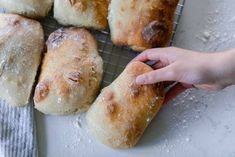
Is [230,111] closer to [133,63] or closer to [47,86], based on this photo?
[133,63]

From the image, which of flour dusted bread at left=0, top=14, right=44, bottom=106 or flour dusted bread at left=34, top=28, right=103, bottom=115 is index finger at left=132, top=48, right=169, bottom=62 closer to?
flour dusted bread at left=34, top=28, right=103, bottom=115

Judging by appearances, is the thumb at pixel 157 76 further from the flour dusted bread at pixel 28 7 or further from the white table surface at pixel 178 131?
the flour dusted bread at pixel 28 7

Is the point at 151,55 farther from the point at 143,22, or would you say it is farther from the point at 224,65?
the point at 224,65

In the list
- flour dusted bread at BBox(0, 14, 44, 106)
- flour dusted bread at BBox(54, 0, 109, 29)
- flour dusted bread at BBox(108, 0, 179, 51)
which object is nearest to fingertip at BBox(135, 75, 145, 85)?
flour dusted bread at BBox(108, 0, 179, 51)

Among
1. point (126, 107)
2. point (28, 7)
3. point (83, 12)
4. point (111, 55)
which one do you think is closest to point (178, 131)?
point (126, 107)

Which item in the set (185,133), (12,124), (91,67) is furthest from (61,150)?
(185,133)

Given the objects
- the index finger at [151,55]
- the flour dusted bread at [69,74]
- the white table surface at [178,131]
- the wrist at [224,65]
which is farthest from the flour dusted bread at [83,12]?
the wrist at [224,65]

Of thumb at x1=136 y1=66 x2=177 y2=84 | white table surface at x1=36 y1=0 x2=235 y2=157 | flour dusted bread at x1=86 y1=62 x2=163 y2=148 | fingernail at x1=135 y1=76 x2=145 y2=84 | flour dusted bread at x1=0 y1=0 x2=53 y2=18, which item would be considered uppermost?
flour dusted bread at x1=0 y1=0 x2=53 y2=18
